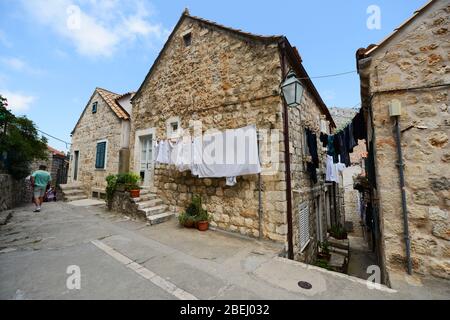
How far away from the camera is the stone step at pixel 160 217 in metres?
5.96

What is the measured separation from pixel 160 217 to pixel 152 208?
0.52 meters

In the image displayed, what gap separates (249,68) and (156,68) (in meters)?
4.54

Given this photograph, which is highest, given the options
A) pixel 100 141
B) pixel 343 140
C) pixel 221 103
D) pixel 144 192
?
pixel 221 103

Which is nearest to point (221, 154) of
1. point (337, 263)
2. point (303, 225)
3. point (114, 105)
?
point (303, 225)

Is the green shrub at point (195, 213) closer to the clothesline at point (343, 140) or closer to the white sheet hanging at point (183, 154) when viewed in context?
the white sheet hanging at point (183, 154)

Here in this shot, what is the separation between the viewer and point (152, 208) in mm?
6488

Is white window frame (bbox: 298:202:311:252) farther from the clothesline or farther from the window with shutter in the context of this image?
the clothesline

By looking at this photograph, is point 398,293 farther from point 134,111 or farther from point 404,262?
point 134,111

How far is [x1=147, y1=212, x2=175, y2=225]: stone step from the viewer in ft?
19.5

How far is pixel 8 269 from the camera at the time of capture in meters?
3.20

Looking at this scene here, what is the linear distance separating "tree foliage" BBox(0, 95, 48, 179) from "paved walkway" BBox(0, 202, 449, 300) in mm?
5268

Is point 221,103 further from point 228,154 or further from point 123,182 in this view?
point 123,182

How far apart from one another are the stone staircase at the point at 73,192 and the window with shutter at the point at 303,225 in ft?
34.3
